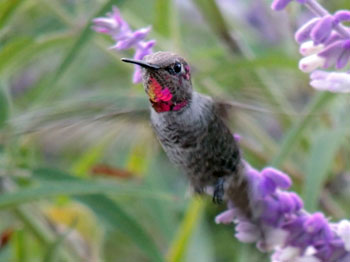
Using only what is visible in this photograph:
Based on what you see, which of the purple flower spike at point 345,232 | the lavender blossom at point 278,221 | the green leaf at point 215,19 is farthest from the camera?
the green leaf at point 215,19

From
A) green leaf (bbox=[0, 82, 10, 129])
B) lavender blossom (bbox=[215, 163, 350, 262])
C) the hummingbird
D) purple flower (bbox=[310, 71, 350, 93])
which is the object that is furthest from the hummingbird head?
green leaf (bbox=[0, 82, 10, 129])

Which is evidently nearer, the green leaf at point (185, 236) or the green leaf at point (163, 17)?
the green leaf at point (185, 236)

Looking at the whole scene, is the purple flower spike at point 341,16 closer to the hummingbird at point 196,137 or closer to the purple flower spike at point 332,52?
the purple flower spike at point 332,52

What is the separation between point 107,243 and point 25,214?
3.87ft

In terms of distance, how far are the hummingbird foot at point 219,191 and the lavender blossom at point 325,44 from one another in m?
0.40

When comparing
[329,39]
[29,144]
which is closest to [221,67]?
[29,144]

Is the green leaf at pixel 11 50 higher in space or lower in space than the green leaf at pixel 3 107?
higher

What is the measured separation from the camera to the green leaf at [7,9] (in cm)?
245

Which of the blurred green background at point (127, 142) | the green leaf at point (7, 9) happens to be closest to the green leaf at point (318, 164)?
the blurred green background at point (127, 142)

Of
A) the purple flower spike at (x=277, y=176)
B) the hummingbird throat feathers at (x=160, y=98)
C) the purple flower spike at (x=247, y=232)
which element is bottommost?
the purple flower spike at (x=247, y=232)

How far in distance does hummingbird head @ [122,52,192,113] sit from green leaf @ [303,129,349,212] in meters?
0.70

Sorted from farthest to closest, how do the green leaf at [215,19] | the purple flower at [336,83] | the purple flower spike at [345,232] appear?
the green leaf at [215,19] < the purple flower spike at [345,232] < the purple flower at [336,83]

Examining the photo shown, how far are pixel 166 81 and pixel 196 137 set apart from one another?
0.18 metres

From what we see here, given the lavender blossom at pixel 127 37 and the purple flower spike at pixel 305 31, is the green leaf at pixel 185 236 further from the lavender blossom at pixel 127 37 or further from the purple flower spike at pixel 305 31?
the purple flower spike at pixel 305 31
